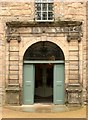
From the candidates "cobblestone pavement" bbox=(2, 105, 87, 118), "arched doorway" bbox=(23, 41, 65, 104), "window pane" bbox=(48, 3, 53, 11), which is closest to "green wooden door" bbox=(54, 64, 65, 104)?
"arched doorway" bbox=(23, 41, 65, 104)

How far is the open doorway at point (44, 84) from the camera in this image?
16.5m

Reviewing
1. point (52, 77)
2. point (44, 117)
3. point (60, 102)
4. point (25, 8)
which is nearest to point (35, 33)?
point (25, 8)

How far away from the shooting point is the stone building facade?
15.7 metres

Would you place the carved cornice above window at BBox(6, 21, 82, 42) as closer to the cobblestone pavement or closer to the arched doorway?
the arched doorway

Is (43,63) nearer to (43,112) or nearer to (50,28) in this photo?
(50,28)

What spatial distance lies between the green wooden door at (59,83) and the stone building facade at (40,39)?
1.05 feet

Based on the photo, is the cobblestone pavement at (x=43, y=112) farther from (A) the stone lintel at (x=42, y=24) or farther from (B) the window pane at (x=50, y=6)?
(B) the window pane at (x=50, y=6)

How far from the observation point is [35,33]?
623 inches

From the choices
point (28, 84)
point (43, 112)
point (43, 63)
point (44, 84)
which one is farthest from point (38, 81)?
point (43, 112)

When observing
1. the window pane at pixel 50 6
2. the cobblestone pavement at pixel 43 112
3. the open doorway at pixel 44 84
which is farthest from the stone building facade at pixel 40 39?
the open doorway at pixel 44 84

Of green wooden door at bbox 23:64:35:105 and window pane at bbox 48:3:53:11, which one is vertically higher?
window pane at bbox 48:3:53:11

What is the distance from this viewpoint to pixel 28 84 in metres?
16.0

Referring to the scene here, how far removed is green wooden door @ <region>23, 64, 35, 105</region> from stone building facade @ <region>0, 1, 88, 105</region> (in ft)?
0.71

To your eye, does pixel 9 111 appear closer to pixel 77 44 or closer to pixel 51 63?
pixel 51 63
